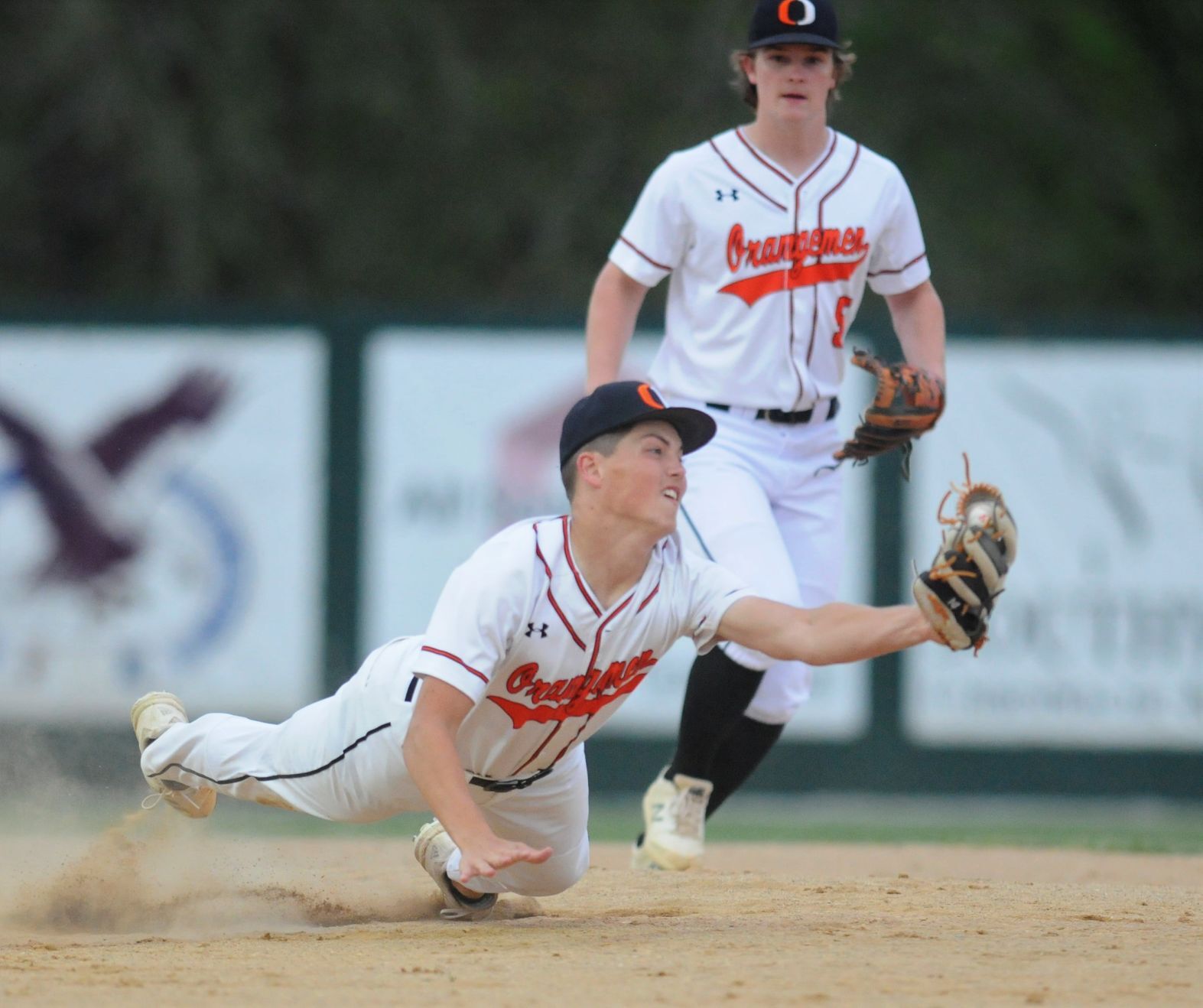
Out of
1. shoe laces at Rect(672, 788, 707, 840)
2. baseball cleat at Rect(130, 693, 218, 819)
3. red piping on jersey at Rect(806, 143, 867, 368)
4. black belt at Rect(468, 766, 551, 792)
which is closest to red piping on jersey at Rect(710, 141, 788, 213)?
red piping on jersey at Rect(806, 143, 867, 368)

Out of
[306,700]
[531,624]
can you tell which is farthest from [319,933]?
[306,700]

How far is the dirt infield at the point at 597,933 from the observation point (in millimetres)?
3441

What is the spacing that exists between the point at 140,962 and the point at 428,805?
0.68 m

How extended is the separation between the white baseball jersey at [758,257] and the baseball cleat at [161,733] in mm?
1655

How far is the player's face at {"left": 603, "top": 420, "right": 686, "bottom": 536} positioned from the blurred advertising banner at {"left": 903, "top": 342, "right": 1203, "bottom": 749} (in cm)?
552

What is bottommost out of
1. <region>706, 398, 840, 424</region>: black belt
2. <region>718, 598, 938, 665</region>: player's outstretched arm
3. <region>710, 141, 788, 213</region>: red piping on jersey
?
<region>718, 598, 938, 665</region>: player's outstretched arm

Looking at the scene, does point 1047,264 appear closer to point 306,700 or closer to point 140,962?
point 306,700

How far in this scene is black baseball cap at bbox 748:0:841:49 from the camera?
490 cm

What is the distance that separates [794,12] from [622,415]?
1551 millimetres

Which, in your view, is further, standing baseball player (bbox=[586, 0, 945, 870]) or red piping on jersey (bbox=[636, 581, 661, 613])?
standing baseball player (bbox=[586, 0, 945, 870])

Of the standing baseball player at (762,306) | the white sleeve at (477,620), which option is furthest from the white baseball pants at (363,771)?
the standing baseball player at (762,306)

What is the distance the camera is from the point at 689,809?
528 centimetres

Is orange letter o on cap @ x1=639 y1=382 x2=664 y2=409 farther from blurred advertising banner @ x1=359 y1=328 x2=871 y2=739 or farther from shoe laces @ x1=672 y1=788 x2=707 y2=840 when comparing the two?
blurred advertising banner @ x1=359 y1=328 x2=871 y2=739

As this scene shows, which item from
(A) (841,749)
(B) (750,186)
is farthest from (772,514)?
(A) (841,749)
